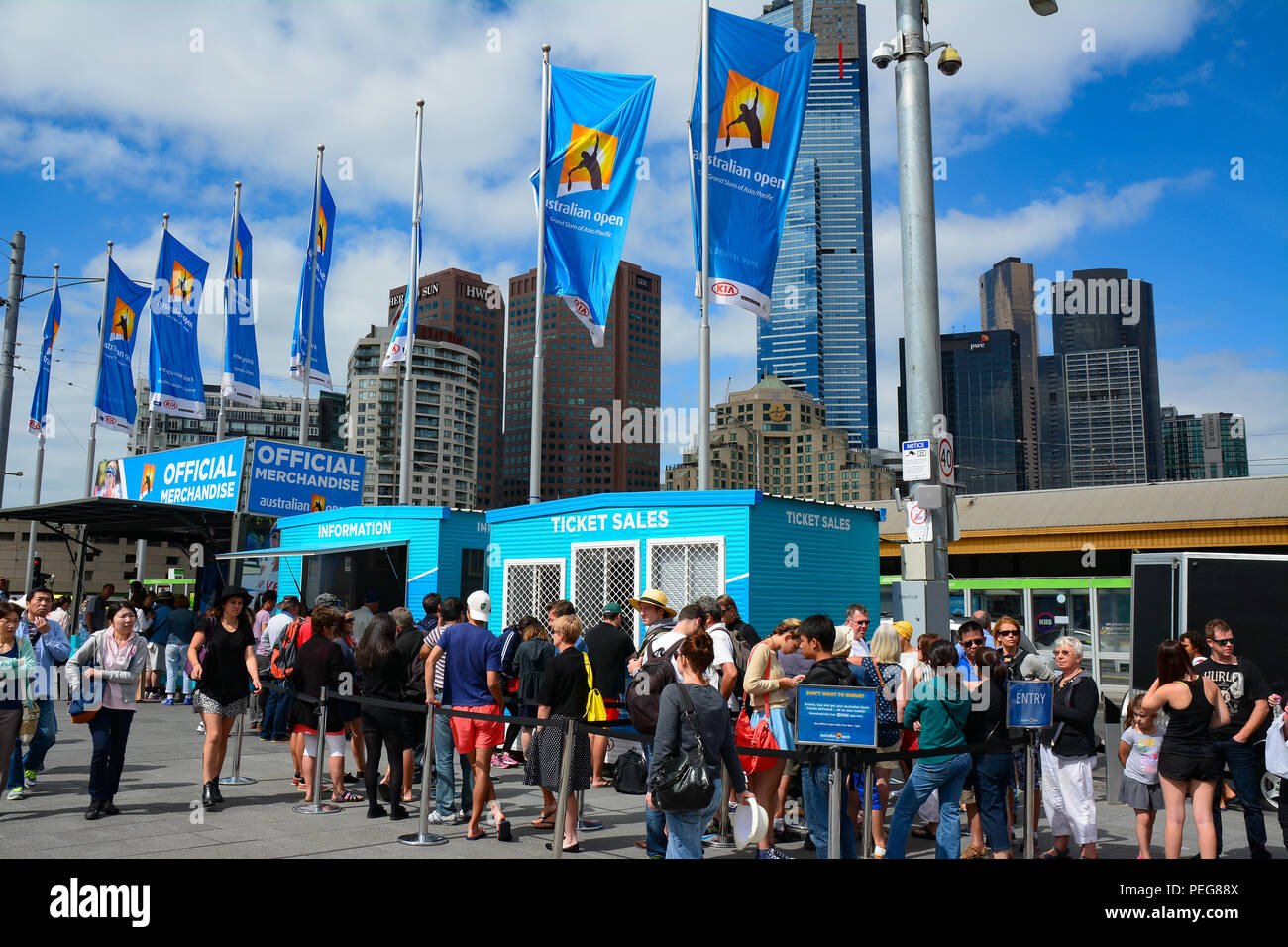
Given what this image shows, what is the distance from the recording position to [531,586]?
16516mm

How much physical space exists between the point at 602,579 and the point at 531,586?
1.86m

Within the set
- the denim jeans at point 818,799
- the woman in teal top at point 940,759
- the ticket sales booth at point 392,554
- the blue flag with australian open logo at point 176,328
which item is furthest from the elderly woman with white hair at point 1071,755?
the blue flag with australian open logo at point 176,328

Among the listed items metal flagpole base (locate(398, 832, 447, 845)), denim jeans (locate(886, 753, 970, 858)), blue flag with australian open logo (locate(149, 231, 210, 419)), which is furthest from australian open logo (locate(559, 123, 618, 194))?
blue flag with australian open logo (locate(149, 231, 210, 419))

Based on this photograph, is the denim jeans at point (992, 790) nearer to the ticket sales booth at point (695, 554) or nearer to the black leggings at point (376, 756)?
the black leggings at point (376, 756)

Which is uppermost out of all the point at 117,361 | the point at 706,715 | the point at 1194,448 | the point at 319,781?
the point at 1194,448

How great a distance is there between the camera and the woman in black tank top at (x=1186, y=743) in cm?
697

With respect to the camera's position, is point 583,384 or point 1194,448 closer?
point 583,384

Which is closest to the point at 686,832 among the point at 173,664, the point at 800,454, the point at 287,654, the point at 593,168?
the point at 287,654

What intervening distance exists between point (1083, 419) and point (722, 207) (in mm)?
180921

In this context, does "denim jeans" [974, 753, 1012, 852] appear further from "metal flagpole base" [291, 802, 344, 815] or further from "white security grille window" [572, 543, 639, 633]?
"white security grille window" [572, 543, 639, 633]

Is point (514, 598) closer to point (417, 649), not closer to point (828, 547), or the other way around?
point (828, 547)

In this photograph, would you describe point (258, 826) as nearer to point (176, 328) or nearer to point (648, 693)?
point (648, 693)

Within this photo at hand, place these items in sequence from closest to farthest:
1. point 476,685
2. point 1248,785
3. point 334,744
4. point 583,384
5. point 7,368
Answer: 1. point 1248,785
2. point 476,685
3. point 334,744
4. point 7,368
5. point 583,384
